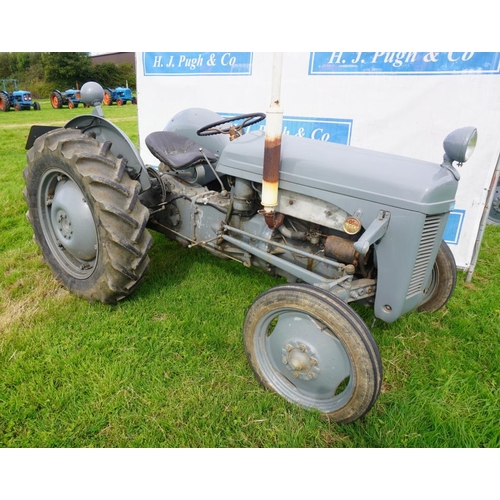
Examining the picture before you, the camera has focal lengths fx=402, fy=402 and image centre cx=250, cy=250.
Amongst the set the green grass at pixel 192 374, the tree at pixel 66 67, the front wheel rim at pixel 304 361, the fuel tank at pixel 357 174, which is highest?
the fuel tank at pixel 357 174

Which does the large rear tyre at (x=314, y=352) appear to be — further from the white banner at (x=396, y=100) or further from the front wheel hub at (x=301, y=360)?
the white banner at (x=396, y=100)

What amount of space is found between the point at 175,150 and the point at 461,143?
1999mm

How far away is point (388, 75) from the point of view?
11.9 ft

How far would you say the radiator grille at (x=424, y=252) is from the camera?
2.02 meters

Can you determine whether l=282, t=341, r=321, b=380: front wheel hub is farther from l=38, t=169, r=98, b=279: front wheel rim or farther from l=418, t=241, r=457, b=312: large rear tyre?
l=38, t=169, r=98, b=279: front wheel rim

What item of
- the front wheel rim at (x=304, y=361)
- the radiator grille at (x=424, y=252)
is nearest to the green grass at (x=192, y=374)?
the front wheel rim at (x=304, y=361)

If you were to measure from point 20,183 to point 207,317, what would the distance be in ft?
14.6

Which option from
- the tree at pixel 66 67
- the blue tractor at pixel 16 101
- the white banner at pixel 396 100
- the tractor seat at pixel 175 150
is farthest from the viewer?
the tree at pixel 66 67

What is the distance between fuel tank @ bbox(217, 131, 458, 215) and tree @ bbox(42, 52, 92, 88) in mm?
28832

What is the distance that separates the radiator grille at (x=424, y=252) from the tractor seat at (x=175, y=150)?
5.57 feet

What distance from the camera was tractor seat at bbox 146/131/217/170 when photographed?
9.67ft

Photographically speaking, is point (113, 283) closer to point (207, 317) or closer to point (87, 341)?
point (87, 341)

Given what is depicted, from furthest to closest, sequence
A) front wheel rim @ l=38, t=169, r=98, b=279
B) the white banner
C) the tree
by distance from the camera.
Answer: the tree < the white banner < front wheel rim @ l=38, t=169, r=98, b=279

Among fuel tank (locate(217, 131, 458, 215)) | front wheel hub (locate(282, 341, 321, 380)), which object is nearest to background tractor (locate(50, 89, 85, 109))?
fuel tank (locate(217, 131, 458, 215))
